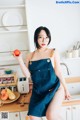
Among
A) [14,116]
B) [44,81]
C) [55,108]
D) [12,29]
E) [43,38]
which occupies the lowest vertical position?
[14,116]

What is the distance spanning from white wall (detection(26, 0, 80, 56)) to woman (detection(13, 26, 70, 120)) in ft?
1.40

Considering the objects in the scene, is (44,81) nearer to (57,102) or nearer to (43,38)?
(57,102)

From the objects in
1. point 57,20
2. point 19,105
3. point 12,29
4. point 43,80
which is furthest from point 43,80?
point 57,20

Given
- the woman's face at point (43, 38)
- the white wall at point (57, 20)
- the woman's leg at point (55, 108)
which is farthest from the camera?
the white wall at point (57, 20)

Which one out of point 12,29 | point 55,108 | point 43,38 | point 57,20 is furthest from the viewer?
point 57,20

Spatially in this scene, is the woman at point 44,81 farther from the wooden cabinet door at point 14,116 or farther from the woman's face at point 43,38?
the wooden cabinet door at point 14,116

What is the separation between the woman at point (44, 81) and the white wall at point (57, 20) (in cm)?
43

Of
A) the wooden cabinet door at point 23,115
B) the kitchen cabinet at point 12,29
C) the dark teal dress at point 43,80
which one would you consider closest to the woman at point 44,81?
the dark teal dress at point 43,80

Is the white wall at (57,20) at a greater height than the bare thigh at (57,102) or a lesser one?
greater

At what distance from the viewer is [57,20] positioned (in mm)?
1753

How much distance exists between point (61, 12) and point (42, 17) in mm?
208

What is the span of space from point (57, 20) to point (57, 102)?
90 cm

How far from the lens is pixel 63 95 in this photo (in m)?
1.31

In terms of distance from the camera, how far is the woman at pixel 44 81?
48.5 inches
